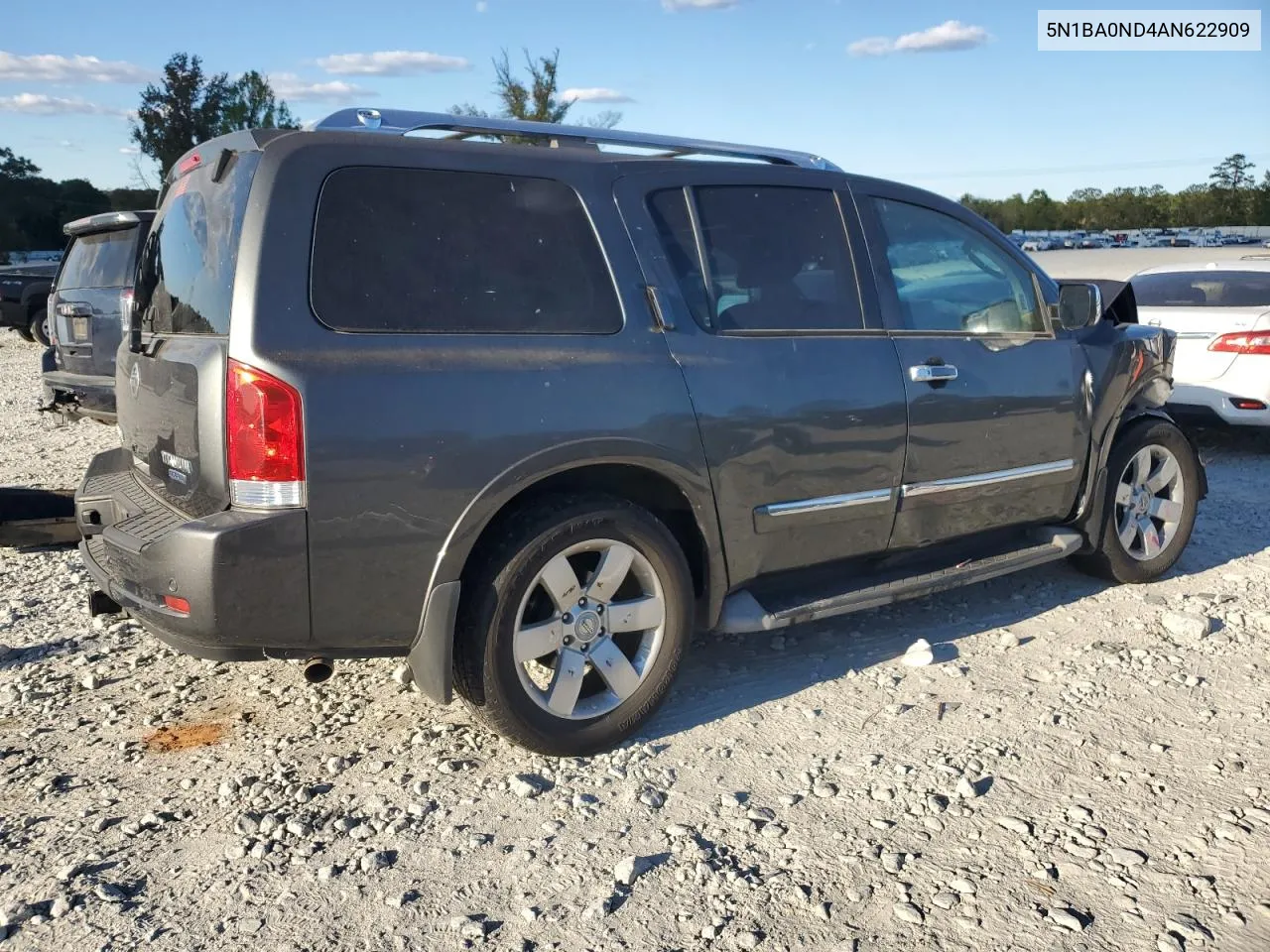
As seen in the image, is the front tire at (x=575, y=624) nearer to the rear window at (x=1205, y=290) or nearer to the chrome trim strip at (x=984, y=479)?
the chrome trim strip at (x=984, y=479)

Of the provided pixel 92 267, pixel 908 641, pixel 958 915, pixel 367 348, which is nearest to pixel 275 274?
pixel 367 348

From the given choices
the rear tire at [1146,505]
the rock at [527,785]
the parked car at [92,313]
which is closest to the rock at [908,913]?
the rock at [527,785]

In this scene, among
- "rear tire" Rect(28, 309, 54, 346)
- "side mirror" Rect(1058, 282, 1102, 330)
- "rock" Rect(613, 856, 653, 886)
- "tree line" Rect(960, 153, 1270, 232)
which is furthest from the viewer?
"tree line" Rect(960, 153, 1270, 232)

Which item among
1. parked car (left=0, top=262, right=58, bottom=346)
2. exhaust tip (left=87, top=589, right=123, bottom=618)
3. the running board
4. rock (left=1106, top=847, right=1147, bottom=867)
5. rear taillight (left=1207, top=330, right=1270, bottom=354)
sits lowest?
rock (left=1106, top=847, right=1147, bottom=867)

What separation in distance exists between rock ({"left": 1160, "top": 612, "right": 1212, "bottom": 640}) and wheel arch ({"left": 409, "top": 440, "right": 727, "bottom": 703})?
2187mm

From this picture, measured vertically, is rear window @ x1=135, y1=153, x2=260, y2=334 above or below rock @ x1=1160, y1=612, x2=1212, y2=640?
above

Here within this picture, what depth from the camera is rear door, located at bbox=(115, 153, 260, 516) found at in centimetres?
315

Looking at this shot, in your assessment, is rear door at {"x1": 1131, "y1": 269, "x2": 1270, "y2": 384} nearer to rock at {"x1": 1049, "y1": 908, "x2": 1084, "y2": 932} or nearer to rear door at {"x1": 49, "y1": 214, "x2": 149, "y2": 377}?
rock at {"x1": 1049, "y1": 908, "x2": 1084, "y2": 932}

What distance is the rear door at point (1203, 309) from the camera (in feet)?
26.6

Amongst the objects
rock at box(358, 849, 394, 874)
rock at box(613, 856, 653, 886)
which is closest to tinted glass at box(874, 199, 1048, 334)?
rock at box(613, 856, 653, 886)

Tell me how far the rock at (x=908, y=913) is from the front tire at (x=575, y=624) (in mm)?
1146

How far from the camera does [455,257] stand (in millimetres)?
3355

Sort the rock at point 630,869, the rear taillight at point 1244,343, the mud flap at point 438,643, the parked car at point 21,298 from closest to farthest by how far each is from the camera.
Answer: the rock at point 630,869, the mud flap at point 438,643, the rear taillight at point 1244,343, the parked car at point 21,298

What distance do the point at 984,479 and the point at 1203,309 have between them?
4.88m
